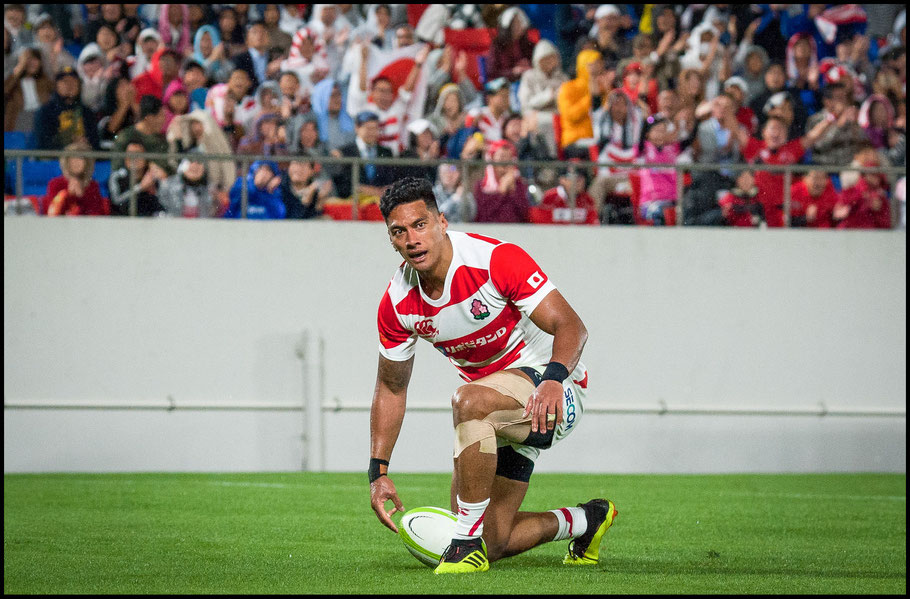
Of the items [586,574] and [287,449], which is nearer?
[586,574]

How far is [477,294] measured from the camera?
220 inches

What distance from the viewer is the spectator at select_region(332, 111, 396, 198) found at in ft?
41.1

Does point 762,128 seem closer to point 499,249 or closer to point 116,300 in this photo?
point 116,300

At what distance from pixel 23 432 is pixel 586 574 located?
883 cm

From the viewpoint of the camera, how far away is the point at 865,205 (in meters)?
13.5

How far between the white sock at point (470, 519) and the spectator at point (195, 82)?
8.73 m

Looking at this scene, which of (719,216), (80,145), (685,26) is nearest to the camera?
(80,145)

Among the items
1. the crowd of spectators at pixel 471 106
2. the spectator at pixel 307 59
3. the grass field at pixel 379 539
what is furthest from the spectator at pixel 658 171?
the spectator at pixel 307 59

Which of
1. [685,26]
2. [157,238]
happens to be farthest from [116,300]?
[685,26]

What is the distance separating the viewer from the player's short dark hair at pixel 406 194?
5.47 meters

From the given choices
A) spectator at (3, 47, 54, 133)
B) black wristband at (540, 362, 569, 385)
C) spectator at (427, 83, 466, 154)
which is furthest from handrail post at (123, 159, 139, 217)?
black wristband at (540, 362, 569, 385)

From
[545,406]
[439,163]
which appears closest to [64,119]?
[439,163]

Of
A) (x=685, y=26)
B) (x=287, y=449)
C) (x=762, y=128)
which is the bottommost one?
(x=287, y=449)

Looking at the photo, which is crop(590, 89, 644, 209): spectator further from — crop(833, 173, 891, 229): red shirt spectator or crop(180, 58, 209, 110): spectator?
crop(180, 58, 209, 110): spectator
